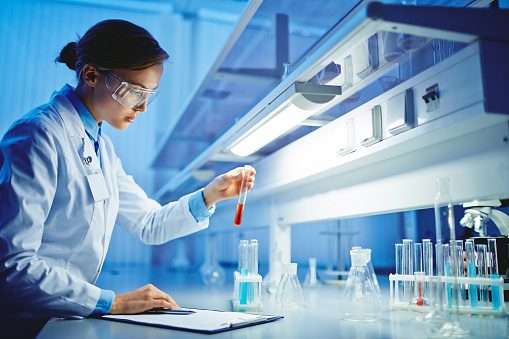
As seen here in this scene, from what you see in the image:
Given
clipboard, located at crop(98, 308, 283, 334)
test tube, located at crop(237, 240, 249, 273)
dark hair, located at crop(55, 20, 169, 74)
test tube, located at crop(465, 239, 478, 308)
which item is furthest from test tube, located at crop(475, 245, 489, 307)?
dark hair, located at crop(55, 20, 169, 74)

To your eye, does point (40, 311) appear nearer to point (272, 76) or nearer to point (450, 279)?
point (450, 279)

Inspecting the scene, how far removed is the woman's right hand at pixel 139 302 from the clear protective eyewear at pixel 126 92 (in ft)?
1.89

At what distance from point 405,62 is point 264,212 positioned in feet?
4.35

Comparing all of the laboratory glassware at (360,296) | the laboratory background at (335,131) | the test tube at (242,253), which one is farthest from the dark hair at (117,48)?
the laboratory glassware at (360,296)

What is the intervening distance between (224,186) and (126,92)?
1.61 ft

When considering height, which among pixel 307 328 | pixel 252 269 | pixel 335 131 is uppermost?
pixel 335 131

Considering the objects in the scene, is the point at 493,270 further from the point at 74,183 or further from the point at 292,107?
the point at 74,183

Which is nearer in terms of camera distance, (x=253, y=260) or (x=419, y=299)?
(x=419, y=299)

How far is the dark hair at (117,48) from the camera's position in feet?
4.04

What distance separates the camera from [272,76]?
183cm

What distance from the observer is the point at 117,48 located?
123cm

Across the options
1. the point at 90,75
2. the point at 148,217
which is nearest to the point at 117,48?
the point at 90,75

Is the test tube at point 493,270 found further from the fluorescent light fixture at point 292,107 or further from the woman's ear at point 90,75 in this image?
the woman's ear at point 90,75

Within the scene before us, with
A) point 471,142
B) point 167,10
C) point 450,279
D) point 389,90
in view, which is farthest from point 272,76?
point 167,10
